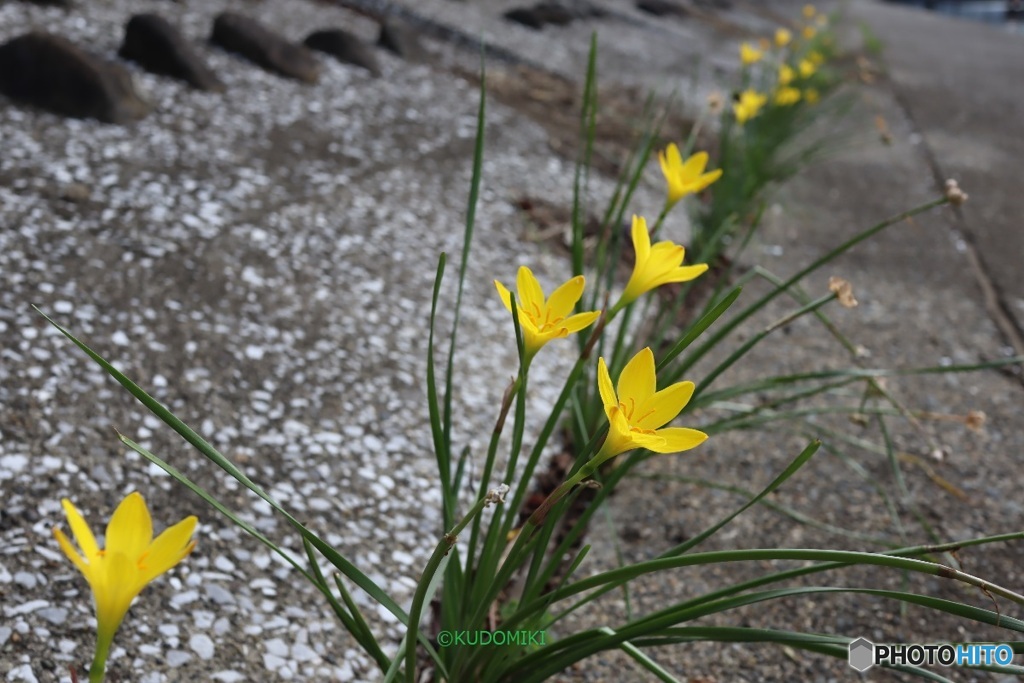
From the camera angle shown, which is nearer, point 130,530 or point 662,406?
point 130,530

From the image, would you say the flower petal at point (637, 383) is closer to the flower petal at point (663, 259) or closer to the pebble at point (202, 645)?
the flower petal at point (663, 259)

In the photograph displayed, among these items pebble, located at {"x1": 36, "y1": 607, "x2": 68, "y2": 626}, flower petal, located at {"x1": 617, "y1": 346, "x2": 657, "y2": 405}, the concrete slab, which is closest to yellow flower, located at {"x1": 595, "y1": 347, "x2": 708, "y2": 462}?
flower petal, located at {"x1": 617, "y1": 346, "x2": 657, "y2": 405}

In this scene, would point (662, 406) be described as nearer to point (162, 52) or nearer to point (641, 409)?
point (641, 409)

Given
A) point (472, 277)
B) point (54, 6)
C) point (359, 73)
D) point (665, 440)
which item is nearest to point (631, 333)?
point (472, 277)

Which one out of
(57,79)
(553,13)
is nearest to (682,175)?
(57,79)

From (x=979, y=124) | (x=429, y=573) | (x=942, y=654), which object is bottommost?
(x=979, y=124)

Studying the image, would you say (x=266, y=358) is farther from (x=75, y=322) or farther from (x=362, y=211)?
(x=362, y=211)
